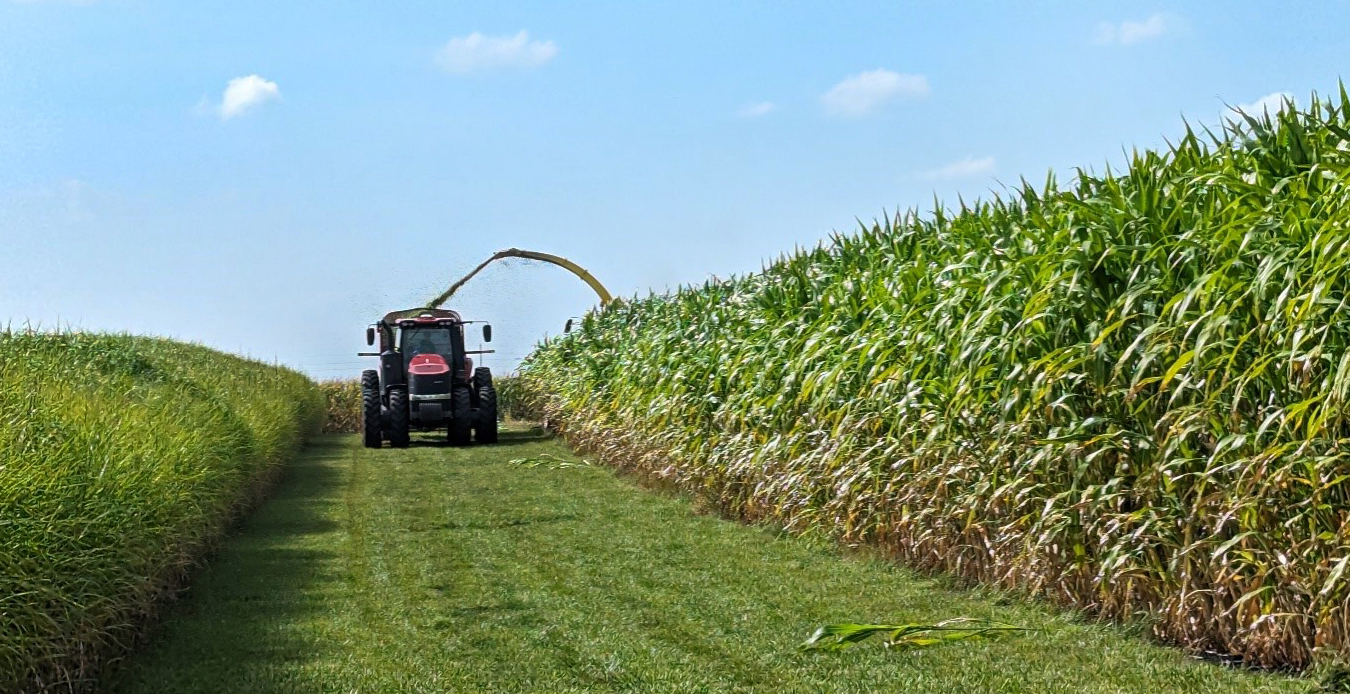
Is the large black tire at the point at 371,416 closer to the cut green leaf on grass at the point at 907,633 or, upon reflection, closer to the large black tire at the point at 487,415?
the large black tire at the point at 487,415

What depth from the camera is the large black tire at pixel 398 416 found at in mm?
18734

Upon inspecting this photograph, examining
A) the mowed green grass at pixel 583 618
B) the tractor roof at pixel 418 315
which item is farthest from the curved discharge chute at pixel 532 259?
the mowed green grass at pixel 583 618

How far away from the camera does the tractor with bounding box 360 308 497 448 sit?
18875mm

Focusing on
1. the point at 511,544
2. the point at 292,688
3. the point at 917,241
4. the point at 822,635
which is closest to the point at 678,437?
the point at 511,544

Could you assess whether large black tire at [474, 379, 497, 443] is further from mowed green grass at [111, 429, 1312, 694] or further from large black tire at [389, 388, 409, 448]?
mowed green grass at [111, 429, 1312, 694]

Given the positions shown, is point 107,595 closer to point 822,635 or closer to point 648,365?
point 822,635

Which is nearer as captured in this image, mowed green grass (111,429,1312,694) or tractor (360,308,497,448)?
mowed green grass (111,429,1312,694)

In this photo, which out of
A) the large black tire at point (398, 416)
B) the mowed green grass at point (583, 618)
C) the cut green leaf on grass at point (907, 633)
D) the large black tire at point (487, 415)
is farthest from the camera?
the large black tire at point (487, 415)

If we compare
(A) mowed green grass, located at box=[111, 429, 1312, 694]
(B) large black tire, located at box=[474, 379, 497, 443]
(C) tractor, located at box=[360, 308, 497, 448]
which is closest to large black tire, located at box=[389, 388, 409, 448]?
(C) tractor, located at box=[360, 308, 497, 448]

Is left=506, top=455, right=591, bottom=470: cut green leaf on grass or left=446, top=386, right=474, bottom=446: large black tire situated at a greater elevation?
left=446, top=386, right=474, bottom=446: large black tire

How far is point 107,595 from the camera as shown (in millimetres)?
5648

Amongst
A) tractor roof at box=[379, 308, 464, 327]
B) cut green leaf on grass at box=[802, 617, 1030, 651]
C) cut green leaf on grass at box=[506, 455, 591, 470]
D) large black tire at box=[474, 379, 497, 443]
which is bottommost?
cut green leaf on grass at box=[802, 617, 1030, 651]

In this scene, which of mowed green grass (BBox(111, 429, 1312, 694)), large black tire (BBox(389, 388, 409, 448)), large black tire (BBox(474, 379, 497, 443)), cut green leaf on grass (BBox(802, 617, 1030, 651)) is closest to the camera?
mowed green grass (BBox(111, 429, 1312, 694))

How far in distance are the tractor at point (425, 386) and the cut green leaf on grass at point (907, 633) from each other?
13836 millimetres
